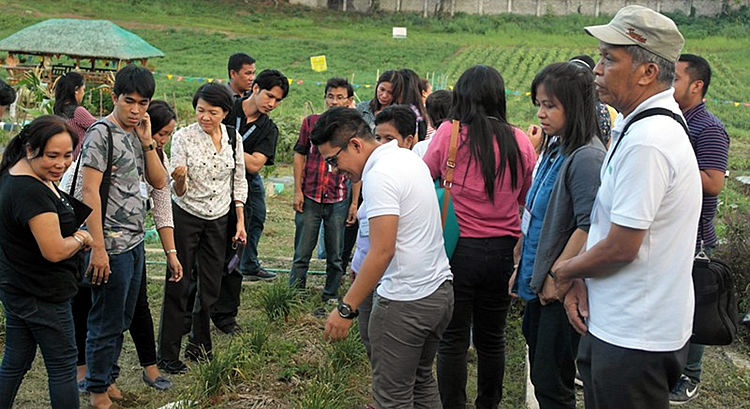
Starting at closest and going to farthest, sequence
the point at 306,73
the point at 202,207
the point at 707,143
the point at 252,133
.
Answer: the point at 707,143
the point at 202,207
the point at 252,133
the point at 306,73

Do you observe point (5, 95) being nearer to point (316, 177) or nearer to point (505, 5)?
point (316, 177)

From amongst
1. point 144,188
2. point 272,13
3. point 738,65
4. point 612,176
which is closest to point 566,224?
point 612,176

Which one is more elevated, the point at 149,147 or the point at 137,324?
the point at 149,147

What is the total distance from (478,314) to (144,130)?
2.06 metres

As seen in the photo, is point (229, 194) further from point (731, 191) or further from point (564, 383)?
point (731, 191)

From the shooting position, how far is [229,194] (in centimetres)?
507

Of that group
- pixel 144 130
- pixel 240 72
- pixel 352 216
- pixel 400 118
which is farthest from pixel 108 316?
pixel 352 216

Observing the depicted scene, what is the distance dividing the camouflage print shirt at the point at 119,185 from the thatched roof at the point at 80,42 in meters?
18.8

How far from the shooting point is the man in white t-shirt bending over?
329 centimetres

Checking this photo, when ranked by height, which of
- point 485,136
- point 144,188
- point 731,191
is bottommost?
point 731,191

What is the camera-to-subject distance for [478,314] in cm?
409

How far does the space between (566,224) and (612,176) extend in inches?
25.9

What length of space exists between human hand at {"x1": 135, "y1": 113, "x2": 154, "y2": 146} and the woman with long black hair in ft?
5.08

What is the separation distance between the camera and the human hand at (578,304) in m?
2.74
